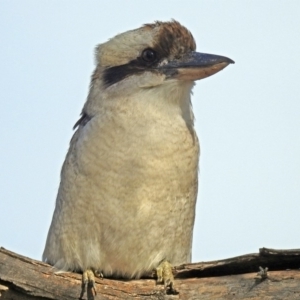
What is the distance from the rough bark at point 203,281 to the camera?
3.96 meters

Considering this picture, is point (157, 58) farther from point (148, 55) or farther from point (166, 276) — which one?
point (166, 276)

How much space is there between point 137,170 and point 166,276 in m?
0.64

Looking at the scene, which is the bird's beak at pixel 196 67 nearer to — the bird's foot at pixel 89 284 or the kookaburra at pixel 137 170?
the kookaburra at pixel 137 170

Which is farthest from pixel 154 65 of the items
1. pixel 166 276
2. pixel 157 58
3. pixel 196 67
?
pixel 166 276

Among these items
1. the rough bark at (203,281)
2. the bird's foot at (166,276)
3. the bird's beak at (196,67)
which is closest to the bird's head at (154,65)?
the bird's beak at (196,67)

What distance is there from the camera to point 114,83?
4.85m

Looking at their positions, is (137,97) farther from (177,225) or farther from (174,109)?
(177,225)

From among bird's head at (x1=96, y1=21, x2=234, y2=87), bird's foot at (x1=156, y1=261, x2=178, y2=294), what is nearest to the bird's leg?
bird's foot at (x1=156, y1=261, x2=178, y2=294)

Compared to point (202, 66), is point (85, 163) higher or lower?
lower

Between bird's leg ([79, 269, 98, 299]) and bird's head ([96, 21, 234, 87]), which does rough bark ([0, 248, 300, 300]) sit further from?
bird's head ([96, 21, 234, 87])

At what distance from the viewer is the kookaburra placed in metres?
4.55

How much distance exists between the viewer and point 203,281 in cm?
417

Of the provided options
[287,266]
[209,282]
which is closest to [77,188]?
[209,282]

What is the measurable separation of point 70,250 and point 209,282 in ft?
3.09
